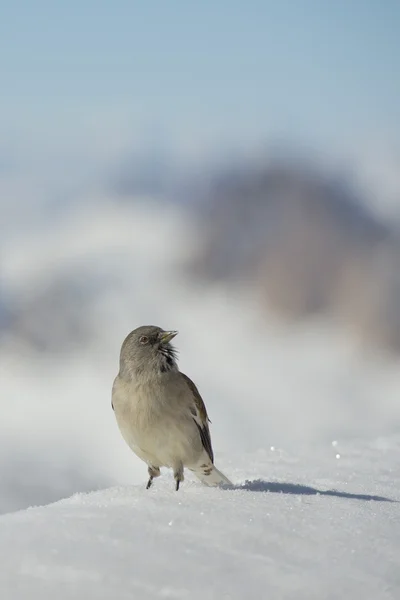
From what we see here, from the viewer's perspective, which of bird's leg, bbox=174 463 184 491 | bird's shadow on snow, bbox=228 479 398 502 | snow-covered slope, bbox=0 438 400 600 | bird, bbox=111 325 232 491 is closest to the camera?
snow-covered slope, bbox=0 438 400 600

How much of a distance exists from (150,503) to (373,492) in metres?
1.90

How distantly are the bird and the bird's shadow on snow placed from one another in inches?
11.3

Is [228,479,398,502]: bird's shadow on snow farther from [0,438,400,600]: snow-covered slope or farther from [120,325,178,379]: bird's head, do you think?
[120,325,178,379]: bird's head

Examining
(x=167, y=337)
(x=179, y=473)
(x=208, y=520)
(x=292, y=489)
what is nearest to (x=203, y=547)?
(x=208, y=520)

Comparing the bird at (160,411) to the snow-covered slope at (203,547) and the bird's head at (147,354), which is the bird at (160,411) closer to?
the bird's head at (147,354)

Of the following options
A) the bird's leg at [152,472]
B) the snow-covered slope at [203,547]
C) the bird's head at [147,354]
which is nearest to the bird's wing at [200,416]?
the bird's head at [147,354]

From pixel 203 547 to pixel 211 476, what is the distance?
2.43m

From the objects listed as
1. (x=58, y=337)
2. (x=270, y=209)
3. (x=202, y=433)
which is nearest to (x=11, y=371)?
(x=58, y=337)

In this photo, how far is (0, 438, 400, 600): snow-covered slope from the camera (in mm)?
3303

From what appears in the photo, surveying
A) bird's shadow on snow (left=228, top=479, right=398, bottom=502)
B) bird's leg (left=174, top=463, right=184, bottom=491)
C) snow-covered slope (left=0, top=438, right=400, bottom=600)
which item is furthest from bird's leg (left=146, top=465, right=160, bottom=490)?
snow-covered slope (left=0, top=438, right=400, bottom=600)

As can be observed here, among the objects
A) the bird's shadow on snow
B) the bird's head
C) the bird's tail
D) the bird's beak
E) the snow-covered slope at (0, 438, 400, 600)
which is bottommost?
the snow-covered slope at (0, 438, 400, 600)

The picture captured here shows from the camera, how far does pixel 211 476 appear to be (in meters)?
6.11

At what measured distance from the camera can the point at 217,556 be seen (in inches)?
141

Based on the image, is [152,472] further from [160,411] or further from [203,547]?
[203,547]
